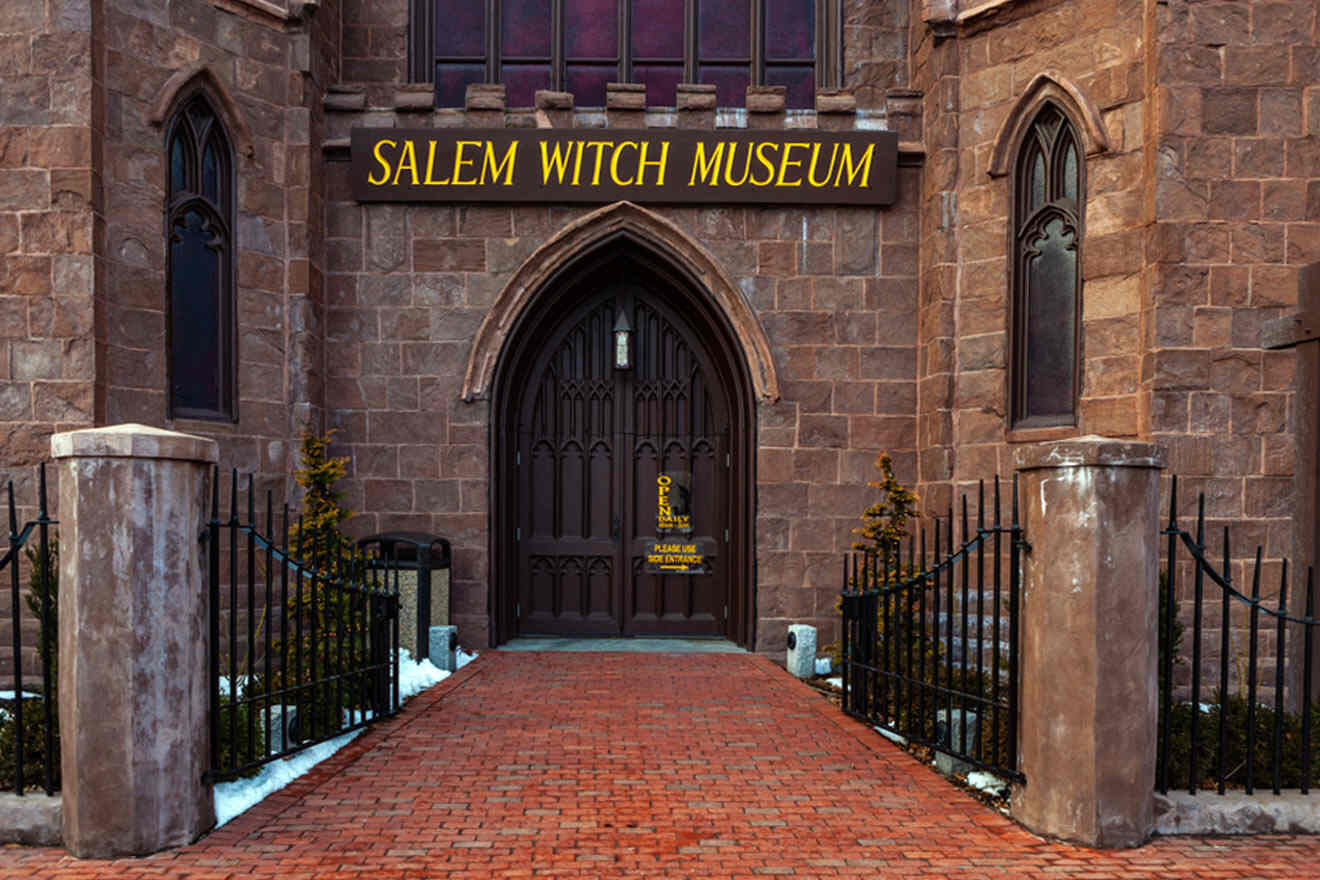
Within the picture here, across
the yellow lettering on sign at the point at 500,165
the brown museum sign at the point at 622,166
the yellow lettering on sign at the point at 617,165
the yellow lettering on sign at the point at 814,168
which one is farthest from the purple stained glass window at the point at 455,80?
the yellow lettering on sign at the point at 814,168

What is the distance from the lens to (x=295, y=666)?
717cm

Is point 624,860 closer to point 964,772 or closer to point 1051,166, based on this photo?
point 964,772

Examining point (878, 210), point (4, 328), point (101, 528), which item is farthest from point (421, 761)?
point (878, 210)

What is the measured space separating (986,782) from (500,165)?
23.5 feet

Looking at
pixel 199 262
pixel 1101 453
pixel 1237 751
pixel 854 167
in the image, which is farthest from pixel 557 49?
pixel 1237 751

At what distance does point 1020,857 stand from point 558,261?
7.24 meters

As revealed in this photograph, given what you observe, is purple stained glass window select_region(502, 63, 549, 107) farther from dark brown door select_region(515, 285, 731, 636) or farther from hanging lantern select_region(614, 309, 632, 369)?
hanging lantern select_region(614, 309, 632, 369)

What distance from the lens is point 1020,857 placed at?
4.64m

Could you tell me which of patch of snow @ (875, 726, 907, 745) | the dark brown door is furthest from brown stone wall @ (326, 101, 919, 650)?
patch of snow @ (875, 726, 907, 745)

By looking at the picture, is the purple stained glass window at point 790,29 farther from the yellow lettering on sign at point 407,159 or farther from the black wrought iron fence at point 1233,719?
the black wrought iron fence at point 1233,719

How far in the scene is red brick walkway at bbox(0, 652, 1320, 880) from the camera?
14.8ft

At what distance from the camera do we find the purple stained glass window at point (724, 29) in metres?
10.9

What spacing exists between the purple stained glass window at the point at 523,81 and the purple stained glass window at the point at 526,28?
0.13m

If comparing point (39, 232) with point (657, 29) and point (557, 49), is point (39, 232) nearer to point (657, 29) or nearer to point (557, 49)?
point (557, 49)
